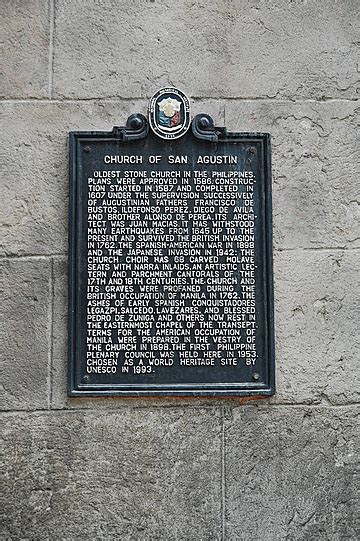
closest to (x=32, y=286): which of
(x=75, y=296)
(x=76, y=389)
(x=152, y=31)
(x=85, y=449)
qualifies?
(x=75, y=296)

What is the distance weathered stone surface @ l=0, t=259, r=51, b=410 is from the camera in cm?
475

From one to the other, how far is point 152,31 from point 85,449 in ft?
8.80

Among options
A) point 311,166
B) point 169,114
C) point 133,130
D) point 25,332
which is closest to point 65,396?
point 25,332

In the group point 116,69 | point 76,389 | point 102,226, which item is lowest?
point 76,389

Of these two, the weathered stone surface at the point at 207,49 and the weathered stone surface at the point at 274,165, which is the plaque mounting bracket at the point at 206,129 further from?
the weathered stone surface at the point at 207,49

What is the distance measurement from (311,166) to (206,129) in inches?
28.1

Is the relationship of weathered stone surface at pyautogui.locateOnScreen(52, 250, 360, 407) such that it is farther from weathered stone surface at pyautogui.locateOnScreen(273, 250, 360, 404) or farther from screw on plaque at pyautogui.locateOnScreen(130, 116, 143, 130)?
screw on plaque at pyautogui.locateOnScreen(130, 116, 143, 130)

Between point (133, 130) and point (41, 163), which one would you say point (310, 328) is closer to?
point (133, 130)

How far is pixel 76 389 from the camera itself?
4.68m

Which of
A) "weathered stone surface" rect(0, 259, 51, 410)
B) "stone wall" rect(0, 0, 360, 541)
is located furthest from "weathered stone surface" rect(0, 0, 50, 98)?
"weathered stone surface" rect(0, 259, 51, 410)

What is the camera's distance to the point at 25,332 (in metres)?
4.80

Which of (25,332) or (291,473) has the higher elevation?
(25,332)

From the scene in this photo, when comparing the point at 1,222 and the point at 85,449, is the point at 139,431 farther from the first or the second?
the point at 1,222

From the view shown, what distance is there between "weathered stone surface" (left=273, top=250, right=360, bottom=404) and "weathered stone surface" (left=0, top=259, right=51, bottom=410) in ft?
4.69
